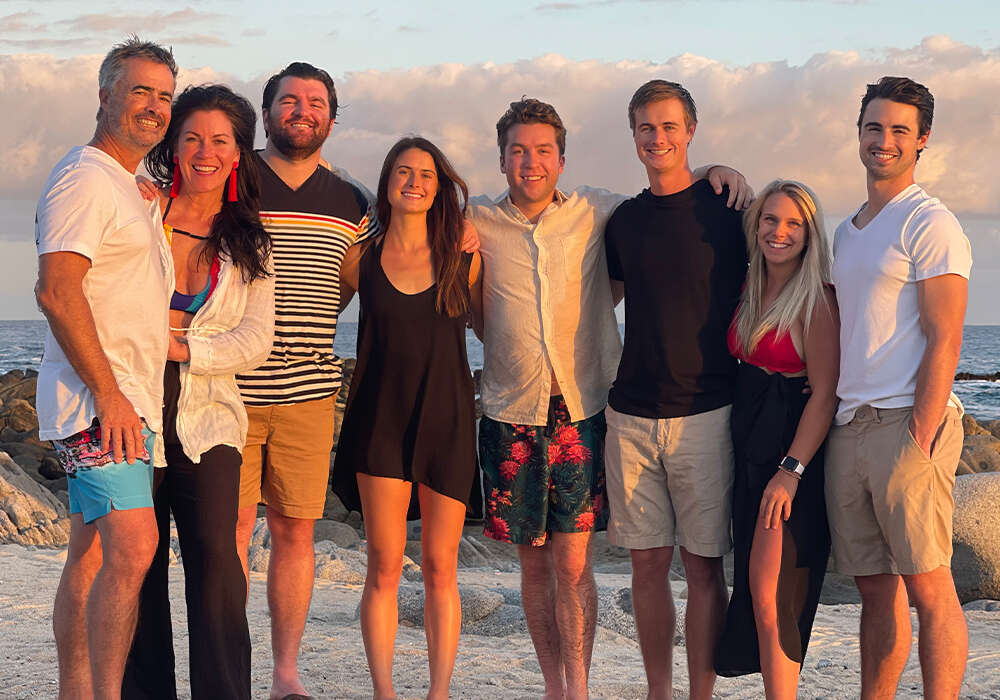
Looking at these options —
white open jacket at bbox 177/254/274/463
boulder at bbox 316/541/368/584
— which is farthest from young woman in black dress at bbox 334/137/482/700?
boulder at bbox 316/541/368/584

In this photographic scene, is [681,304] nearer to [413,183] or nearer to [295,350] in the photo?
[413,183]

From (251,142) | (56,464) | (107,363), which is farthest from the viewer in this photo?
(56,464)

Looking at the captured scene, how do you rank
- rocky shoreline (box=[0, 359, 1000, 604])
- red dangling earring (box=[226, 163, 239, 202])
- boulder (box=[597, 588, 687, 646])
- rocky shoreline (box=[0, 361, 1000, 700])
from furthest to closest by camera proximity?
rocky shoreline (box=[0, 359, 1000, 604])
boulder (box=[597, 588, 687, 646])
rocky shoreline (box=[0, 361, 1000, 700])
red dangling earring (box=[226, 163, 239, 202])

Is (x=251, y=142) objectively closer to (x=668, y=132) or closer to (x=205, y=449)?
(x=205, y=449)

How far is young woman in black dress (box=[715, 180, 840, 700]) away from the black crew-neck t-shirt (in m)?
0.17

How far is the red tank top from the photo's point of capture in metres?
4.28

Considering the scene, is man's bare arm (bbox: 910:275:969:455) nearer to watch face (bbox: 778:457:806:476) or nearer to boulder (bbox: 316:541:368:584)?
watch face (bbox: 778:457:806:476)

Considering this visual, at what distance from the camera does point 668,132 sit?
15.5 ft

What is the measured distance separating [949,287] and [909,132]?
73 centimetres

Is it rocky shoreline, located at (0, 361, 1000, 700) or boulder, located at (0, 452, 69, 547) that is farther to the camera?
boulder, located at (0, 452, 69, 547)

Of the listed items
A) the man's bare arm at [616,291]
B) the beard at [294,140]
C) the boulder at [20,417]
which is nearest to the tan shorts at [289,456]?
the beard at [294,140]

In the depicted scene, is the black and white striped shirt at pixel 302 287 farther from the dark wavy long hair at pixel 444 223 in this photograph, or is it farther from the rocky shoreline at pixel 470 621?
the rocky shoreline at pixel 470 621

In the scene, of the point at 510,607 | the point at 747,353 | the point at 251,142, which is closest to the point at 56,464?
the point at 510,607

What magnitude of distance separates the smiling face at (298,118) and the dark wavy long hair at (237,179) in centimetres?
33
